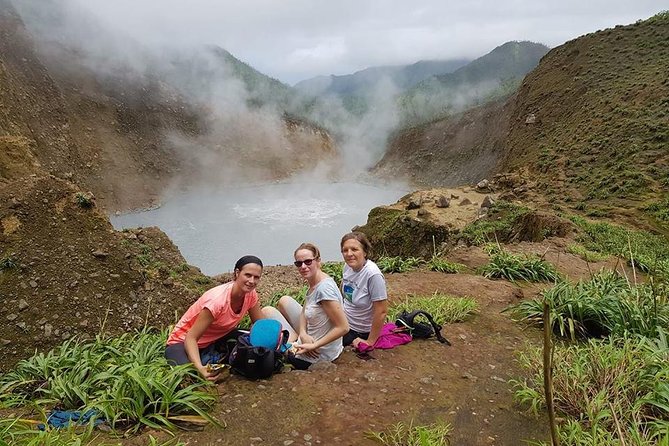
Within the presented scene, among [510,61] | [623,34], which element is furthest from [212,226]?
[510,61]

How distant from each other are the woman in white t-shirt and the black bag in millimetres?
889

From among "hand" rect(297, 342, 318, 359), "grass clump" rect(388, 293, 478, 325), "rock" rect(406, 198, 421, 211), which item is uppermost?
"hand" rect(297, 342, 318, 359)

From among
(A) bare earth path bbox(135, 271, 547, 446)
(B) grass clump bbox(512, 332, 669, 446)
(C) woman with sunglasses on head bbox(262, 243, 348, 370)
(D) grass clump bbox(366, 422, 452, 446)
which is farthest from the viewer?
(C) woman with sunglasses on head bbox(262, 243, 348, 370)

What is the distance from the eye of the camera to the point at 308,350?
3.60 metres

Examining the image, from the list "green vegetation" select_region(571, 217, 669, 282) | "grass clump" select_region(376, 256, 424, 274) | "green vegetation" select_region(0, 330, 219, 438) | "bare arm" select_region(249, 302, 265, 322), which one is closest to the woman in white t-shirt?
"bare arm" select_region(249, 302, 265, 322)

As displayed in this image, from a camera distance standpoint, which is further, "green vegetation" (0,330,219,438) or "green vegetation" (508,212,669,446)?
"green vegetation" (0,330,219,438)

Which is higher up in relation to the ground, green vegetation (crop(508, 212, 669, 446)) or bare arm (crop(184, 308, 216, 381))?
bare arm (crop(184, 308, 216, 381))

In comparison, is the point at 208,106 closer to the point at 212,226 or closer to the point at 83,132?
the point at 83,132

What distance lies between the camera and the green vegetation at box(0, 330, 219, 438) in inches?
110

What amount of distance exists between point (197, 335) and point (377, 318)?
1498mm

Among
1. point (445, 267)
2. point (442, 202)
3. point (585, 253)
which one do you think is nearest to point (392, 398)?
point (445, 267)

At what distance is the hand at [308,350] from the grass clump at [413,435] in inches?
36.8

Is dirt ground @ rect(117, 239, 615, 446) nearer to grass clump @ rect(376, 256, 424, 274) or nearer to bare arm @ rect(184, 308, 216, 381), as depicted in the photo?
bare arm @ rect(184, 308, 216, 381)

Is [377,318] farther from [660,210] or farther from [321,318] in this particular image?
[660,210]
